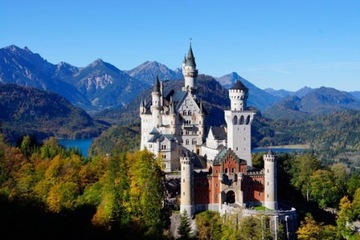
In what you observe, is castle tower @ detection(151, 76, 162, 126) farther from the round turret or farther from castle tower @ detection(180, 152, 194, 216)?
castle tower @ detection(180, 152, 194, 216)

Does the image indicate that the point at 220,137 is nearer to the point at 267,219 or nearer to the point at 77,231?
the point at 267,219

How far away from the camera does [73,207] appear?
72.1 metres

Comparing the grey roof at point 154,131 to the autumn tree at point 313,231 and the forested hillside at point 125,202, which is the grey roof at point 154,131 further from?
the autumn tree at point 313,231

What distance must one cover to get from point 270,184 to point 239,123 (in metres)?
10.2

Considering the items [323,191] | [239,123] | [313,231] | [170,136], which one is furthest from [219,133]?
[313,231]

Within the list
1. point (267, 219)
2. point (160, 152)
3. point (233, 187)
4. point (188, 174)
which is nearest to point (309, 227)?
point (267, 219)

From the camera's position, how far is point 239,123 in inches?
2970

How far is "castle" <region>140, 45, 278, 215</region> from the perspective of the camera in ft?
230

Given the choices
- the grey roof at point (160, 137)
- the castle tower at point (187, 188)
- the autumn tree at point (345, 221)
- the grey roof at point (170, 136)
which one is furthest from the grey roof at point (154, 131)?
the autumn tree at point (345, 221)

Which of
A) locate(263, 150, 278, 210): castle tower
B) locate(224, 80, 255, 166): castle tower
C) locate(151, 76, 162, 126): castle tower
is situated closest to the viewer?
locate(263, 150, 278, 210): castle tower

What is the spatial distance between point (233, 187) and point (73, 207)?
2190 centimetres

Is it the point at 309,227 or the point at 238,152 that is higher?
the point at 238,152

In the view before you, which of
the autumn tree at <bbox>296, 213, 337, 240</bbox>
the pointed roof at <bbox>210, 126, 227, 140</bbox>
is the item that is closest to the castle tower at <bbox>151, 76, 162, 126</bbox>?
the pointed roof at <bbox>210, 126, 227, 140</bbox>

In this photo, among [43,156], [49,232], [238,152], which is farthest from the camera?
[43,156]
